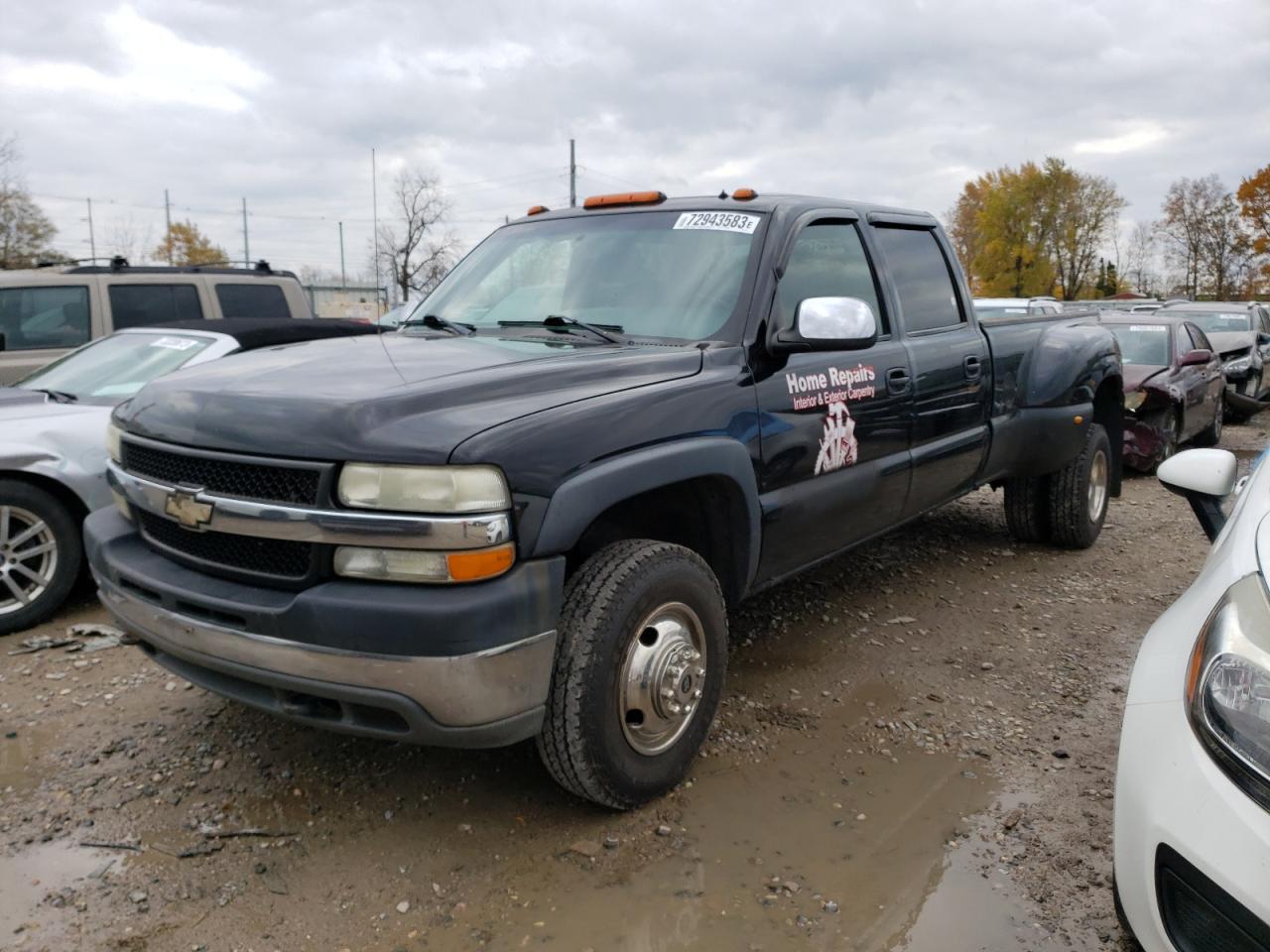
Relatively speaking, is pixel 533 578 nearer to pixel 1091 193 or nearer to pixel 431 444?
pixel 431 444

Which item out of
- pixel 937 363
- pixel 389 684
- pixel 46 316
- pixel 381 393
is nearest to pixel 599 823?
pixel 389 684

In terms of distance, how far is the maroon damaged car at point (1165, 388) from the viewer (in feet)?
29.9

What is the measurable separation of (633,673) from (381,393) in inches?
41.5

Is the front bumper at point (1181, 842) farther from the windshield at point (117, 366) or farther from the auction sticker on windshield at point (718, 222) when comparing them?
the windshield at point (117, 366)

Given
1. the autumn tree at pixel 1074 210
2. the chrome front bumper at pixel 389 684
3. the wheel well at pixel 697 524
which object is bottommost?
the chrome front bumper at pixel 389 684

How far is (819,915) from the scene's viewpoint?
2510mm

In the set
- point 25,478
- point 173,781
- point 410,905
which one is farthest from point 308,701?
point 25,478

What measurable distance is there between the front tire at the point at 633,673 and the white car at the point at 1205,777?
4.11ft

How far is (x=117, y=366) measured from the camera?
18.1 feet

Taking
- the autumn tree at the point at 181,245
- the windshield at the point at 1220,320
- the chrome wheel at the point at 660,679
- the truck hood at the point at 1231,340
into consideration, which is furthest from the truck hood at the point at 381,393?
the autumn tree at the point at 181,245

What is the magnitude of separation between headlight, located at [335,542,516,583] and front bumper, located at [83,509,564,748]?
0.03m

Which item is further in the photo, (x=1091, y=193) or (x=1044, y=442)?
(x=1091, y=193)

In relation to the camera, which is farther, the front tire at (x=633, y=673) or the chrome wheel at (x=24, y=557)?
the chrome wheel at (x=24, y=557)

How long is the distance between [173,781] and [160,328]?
11.5 feet
